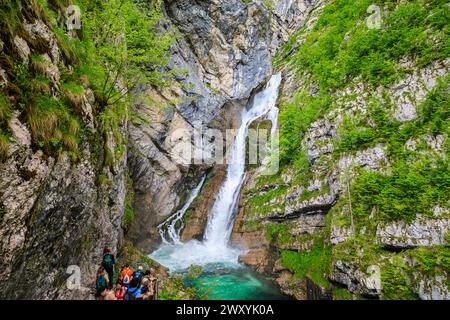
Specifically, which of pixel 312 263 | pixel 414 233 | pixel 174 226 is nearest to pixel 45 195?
pixel 312 263

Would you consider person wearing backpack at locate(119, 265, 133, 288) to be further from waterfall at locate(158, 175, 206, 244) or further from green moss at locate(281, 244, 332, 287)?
waterfall at locate(158, 175, 206, 244)

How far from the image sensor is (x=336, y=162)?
14375 mm

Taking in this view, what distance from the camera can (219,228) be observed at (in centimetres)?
1959

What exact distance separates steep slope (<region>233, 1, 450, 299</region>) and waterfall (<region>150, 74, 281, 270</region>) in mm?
1131

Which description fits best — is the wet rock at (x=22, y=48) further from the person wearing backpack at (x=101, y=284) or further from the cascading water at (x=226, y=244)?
the cascading water at (x=226, y=244)

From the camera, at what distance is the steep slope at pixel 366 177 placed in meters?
9.64

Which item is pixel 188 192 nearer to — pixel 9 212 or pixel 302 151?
pixel 302 151

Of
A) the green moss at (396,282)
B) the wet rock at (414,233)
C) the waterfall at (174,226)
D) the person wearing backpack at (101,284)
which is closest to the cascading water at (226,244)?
the waterfall at (174,226)

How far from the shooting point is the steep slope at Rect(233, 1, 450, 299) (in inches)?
380

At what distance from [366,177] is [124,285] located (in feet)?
37.9

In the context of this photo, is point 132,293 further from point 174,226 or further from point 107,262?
point 174,226

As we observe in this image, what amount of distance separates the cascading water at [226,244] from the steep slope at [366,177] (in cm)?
111

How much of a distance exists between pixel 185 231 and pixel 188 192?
3.37 m

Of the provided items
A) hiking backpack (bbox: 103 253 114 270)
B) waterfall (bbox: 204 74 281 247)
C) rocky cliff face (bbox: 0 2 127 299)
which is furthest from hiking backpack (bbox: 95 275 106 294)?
waterfall (bbox: 204 74 281 247)
